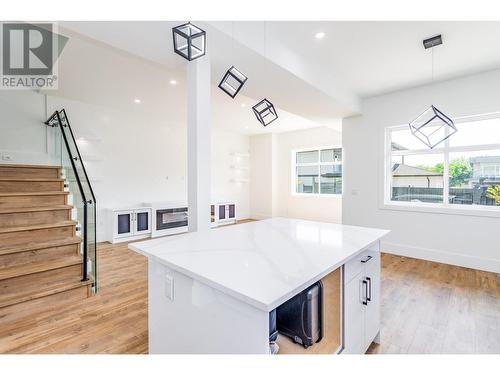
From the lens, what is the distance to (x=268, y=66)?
2803mm

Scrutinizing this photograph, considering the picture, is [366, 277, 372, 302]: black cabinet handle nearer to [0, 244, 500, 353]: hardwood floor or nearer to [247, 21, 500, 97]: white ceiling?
[0, 244, 500, 353]: hardwood floor

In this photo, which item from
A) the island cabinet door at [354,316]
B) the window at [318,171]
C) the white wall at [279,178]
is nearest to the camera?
the island cabinet door at [354,316]

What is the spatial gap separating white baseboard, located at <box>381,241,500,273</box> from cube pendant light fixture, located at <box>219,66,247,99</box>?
4013mm

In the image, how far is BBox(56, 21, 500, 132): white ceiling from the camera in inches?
87.9

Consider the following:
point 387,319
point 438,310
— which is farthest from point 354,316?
point 438,310

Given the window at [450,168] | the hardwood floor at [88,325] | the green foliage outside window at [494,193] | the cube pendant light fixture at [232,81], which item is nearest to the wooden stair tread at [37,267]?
the hardwood floor at [88,325]

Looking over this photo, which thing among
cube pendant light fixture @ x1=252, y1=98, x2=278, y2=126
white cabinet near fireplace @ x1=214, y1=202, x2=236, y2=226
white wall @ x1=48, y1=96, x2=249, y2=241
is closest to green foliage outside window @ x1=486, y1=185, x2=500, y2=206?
cube pendant light fixture @ x1=252, y1=98, x2=278, y2=126

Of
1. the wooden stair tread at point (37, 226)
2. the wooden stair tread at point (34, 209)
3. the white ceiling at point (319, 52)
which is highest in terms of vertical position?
the white ceiling at point (319, 52)

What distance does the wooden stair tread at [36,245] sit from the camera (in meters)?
2.63

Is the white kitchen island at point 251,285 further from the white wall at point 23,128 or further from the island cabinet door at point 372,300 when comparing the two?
the white wall at point 23,128

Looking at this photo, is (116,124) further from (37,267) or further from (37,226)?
(37,267)
